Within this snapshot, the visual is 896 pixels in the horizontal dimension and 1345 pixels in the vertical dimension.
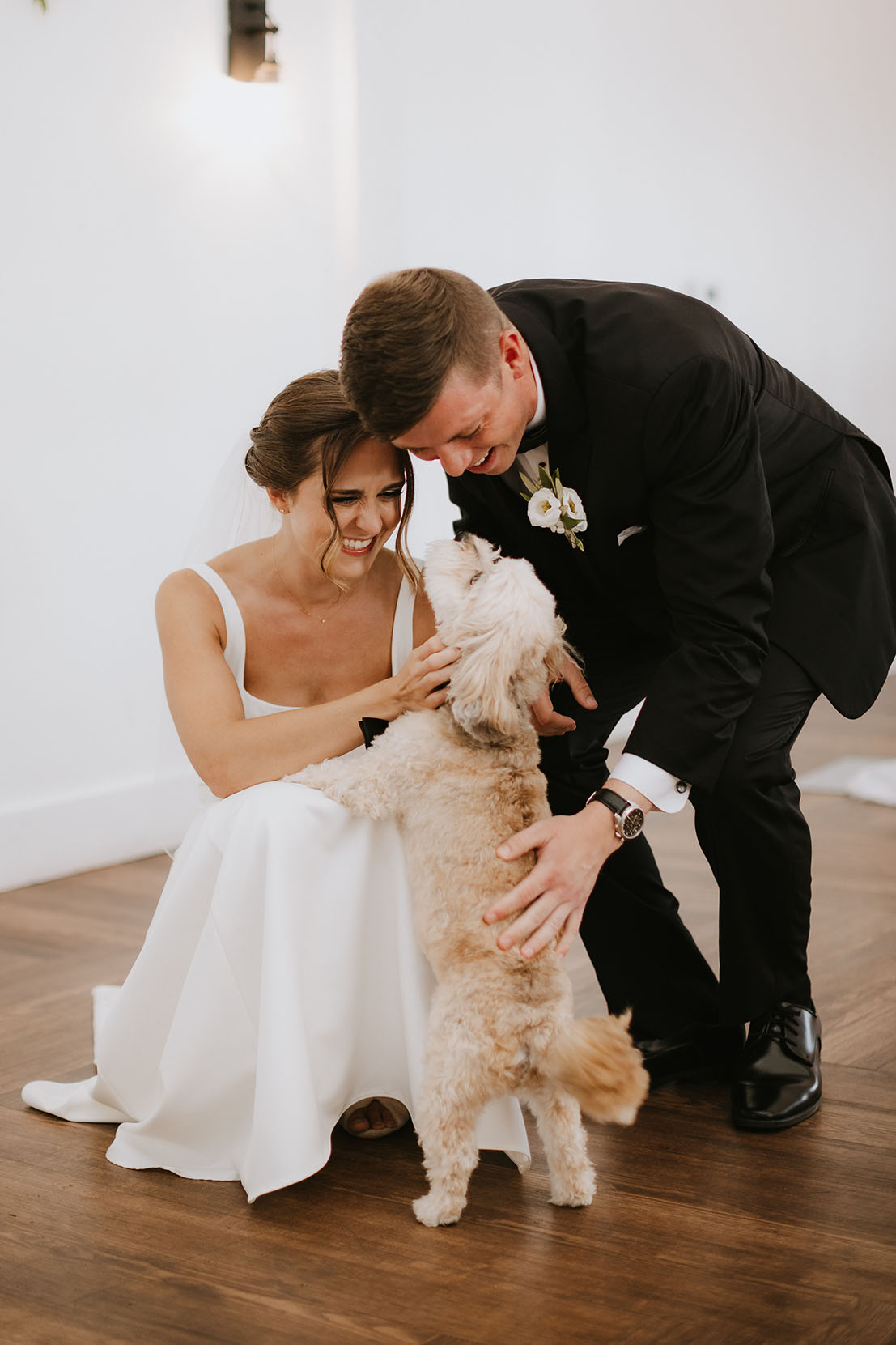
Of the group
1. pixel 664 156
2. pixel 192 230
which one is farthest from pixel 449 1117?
pixel 664 156

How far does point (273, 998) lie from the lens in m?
1.75

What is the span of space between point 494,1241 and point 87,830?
228 cm

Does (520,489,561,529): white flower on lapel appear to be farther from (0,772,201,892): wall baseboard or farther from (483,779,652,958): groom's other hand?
(0,772,201,892): wall baseboard

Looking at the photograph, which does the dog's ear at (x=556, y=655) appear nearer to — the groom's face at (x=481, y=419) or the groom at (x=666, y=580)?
the groom at (x=666, y=580)

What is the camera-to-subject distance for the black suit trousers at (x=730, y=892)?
2.03 metres

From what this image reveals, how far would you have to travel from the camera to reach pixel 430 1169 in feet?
5.51

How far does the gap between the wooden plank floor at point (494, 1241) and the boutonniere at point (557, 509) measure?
0.94 meters

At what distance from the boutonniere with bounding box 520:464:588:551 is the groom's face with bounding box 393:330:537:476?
0.09 meters

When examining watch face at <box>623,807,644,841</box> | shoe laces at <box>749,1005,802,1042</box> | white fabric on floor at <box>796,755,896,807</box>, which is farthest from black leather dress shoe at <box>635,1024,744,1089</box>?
white fabric on floor at <box>796,755,896,807</box>

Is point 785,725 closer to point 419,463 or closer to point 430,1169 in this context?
point 430,1169

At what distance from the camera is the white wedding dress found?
1759mm

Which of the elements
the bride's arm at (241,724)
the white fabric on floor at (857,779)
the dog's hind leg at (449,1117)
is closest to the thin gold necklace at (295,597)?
the bride's arm at (241,724)

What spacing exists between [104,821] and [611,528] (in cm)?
220

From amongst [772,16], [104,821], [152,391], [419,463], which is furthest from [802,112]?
[104,821]
